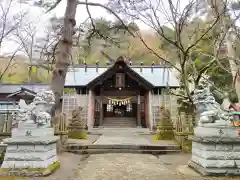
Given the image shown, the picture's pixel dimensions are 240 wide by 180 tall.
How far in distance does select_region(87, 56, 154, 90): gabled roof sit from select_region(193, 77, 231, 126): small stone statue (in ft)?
37.5

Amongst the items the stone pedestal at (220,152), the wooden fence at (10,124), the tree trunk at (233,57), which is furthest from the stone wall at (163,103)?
the stone pedestal at (220,152)

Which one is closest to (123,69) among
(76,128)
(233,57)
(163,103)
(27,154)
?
(163,103)

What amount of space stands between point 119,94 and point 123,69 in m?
2.54

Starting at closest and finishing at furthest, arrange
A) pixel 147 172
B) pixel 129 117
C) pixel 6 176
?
1. pixel 6 176
2. pixel 147 172
3. pixel 129 117

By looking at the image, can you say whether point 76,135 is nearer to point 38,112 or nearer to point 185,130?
point 185,130

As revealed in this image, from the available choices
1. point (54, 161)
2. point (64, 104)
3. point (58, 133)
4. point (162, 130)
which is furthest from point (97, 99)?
point (54, 161)

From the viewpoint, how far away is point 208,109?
482 cm

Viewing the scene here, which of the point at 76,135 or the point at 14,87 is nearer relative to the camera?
the point at 76,135

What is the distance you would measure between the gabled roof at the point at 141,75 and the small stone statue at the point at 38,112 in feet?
37.4

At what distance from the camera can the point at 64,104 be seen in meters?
16.1

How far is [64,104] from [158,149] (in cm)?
1067

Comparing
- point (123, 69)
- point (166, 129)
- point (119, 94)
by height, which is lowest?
point (166, 129)

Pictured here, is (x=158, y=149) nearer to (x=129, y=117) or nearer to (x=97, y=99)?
(x=97, y=99)

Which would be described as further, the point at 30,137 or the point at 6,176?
the point at 30,137
